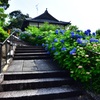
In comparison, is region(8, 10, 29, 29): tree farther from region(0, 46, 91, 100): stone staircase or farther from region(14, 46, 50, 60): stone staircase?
region(0, 46, 91, 100): stone staircase

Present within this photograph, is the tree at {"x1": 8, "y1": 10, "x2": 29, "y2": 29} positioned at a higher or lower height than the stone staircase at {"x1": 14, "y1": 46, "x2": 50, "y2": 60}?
higher

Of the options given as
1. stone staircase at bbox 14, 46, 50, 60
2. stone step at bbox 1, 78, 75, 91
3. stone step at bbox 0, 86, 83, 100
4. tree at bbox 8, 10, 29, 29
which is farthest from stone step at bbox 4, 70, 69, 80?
tree at bbox 8, 10, 29, 29

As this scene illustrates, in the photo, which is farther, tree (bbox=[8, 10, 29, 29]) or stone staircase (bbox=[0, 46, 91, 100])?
tree (bbox=[8, 10, 29, 29])

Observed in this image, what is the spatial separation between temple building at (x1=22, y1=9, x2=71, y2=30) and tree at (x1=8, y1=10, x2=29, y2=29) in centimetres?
1079

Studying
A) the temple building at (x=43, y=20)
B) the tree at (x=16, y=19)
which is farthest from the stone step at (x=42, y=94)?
the tree at (x=16, y=19)

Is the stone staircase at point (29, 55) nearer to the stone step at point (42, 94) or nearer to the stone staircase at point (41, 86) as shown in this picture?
the stone staircase at point (41, 86)

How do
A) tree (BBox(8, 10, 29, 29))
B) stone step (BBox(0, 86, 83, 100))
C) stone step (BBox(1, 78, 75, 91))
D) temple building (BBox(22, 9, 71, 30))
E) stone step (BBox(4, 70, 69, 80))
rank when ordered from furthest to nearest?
tree (BBox(8, 10, 29, 29))
temple building (BBox(22, 9, 71, 30))
stone step (BBox(4, 70, 69, 80))
stone step (BBox(1, 78, 75, 91))
stone step (BBox(0, 86, 83, 100))

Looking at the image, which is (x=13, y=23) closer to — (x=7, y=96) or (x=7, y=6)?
(x=7, y=6)

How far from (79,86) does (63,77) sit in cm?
68

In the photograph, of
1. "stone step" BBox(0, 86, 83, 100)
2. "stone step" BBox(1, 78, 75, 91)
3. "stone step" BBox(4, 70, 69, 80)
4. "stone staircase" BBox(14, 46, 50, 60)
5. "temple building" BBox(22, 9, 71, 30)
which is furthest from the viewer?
"temple building" BBox(22, 9, 71, 30)

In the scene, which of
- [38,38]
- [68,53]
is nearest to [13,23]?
[38,38]

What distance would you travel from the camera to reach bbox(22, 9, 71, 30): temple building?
2708cm

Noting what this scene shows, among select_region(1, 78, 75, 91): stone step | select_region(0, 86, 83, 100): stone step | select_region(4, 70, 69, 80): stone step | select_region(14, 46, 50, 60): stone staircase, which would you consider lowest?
select_region(0, 86, 83, 100): stone step

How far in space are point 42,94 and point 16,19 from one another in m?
39.5
